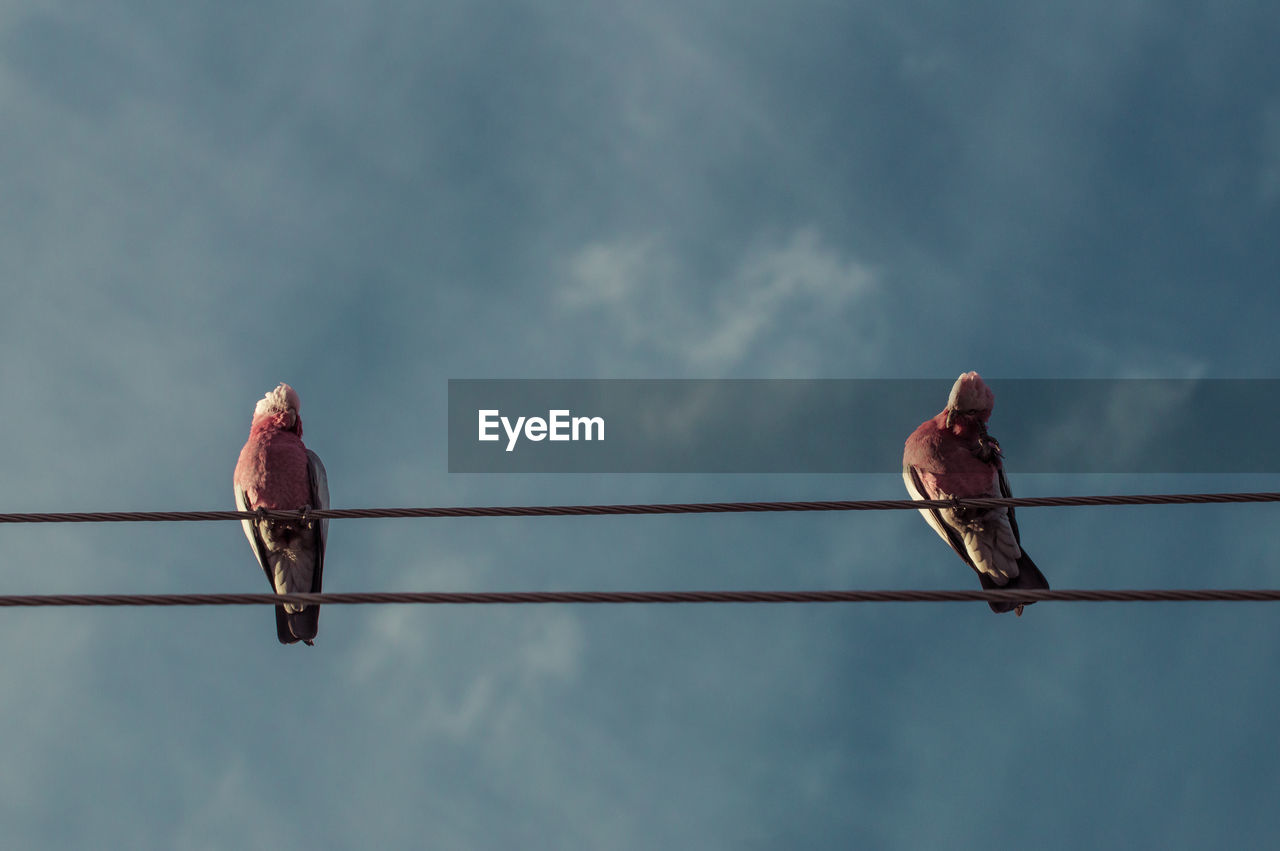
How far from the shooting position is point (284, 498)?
8094mm

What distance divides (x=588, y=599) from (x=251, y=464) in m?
4.60

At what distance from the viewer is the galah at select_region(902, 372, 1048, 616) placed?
771 centimetres

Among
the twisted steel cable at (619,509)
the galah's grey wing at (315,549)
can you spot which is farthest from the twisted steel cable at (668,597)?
the galah's grey wing at (315,549)

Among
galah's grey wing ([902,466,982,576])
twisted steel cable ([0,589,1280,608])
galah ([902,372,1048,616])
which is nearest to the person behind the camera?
twisted steel cable ([0,589,1280,608])

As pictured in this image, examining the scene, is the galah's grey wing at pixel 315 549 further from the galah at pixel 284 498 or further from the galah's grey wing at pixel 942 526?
the galah's grey wing at pixel 942 526

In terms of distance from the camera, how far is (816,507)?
189 inches

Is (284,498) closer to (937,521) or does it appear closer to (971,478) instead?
(937,521)

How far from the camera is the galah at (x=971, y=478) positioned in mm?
7715

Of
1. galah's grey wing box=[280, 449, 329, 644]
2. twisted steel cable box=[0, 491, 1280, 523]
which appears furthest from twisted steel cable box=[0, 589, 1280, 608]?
galah's grey wing box=[280, 449, 329, 644]

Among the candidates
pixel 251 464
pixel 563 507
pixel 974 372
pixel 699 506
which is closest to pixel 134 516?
pixel 563 507

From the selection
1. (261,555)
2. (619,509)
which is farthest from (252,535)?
(619,509)

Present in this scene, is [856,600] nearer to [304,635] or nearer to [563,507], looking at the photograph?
[563,507]

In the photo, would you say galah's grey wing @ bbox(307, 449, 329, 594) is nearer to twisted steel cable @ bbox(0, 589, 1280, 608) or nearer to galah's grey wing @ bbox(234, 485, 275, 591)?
galah's grey wing @ bbox(234, 485, 275, 591)

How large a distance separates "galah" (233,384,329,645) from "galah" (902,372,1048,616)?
4.00 metres
